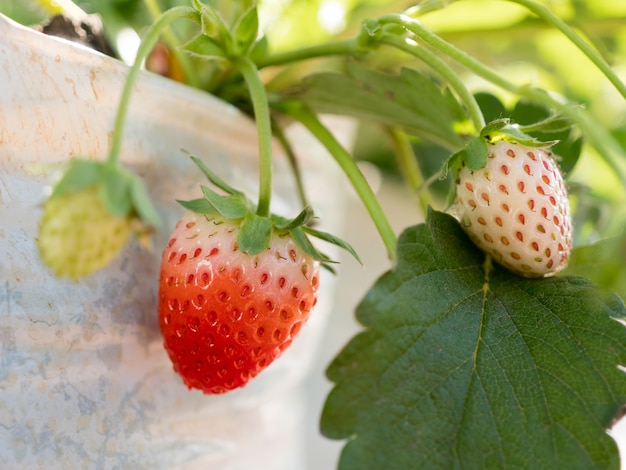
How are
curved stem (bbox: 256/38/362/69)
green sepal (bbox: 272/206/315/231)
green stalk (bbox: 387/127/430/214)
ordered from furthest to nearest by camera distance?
green stalk (bbox: 387/127/430/214)
curved stem (bbox: 256/38/362/69)
green sepal (bbox: 272/206/315/231)

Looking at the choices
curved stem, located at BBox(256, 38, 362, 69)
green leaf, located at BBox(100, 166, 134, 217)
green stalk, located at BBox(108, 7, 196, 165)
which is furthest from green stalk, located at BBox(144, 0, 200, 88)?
green leaf, located at BBox(100, 166, 134, 217)

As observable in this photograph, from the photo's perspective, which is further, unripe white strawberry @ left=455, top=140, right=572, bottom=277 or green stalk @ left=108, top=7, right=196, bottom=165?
unripe white strawberry @ left=455, top=140, right=572, bottom=277

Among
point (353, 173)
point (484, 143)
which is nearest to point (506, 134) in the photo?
point (484, 143)

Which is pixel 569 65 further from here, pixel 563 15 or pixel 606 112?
pixel 606 112

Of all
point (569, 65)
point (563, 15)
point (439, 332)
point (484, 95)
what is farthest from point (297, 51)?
point (569, 65)

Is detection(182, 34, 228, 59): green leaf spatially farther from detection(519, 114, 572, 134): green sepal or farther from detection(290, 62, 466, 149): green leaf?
detection(519, 114, 572, 134): green sepal

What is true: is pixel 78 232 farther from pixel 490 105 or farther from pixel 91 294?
pixel 490 105
